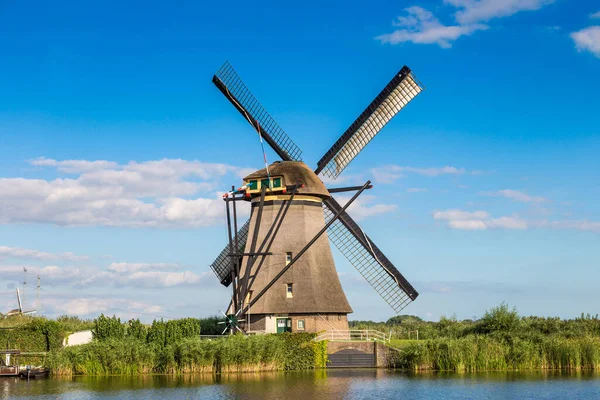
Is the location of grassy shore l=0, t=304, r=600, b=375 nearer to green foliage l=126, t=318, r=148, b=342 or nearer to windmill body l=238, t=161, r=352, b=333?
green foliage l=126, t=318, r=148, b=342

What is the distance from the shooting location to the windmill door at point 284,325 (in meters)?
40.1

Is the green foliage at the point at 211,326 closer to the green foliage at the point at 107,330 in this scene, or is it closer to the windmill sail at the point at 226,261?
the windmill sail at the point at 226,261

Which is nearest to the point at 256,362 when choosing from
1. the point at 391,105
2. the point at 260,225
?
the point at 260,225

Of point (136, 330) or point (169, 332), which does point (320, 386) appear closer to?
point (169, 332)

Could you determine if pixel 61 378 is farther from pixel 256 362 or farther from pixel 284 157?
pixel 284 157

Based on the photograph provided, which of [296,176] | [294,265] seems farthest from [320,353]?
[296,176]

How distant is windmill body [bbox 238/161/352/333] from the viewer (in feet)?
132

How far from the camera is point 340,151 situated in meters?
43.9

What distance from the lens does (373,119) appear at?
1709 inches

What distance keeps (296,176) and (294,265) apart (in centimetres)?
449

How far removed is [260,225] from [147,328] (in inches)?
311

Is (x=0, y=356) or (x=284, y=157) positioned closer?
(x=0, y=356)

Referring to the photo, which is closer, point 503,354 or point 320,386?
point 320,386

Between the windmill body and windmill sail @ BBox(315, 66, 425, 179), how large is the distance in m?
1.88
